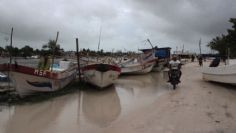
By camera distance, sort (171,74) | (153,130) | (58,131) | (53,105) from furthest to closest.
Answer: (171,74), (53,105), (58,131), (153,130)

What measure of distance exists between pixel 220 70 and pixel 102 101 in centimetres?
597

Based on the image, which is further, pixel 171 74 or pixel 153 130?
pixel 171 74

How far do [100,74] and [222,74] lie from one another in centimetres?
600

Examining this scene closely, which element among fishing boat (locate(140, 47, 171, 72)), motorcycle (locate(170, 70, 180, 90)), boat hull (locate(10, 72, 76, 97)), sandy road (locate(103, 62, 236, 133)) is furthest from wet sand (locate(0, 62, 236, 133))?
fishing boat (locate(140, 47, 171, 72))

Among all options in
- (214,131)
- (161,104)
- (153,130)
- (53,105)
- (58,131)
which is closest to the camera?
(214,131)

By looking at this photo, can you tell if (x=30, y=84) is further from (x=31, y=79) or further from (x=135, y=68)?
(x=135, y=68)

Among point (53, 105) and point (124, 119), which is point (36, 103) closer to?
point (53, 105)

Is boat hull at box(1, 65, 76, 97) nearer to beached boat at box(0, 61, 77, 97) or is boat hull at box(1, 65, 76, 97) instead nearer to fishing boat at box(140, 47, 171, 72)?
beached boat at box(0, 61, 77, 97)

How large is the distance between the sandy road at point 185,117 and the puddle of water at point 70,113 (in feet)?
2.30

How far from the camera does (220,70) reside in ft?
45.2

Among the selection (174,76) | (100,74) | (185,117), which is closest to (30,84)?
(100,74)

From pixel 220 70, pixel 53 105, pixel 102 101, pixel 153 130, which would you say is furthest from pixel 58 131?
pixel 220 70

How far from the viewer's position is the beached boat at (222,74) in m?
12.3

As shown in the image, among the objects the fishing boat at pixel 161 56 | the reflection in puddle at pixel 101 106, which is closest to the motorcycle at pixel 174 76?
the reflection in puddle at pixel 101 106
